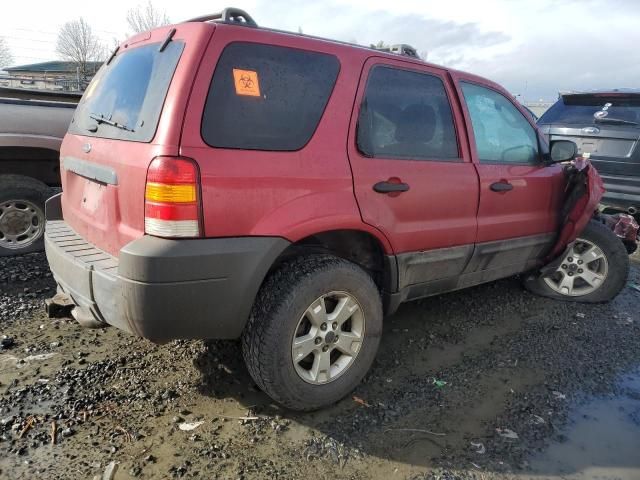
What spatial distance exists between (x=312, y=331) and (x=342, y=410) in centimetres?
53

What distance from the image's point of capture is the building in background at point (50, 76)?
22.3 metres

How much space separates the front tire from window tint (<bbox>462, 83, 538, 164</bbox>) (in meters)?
1.48

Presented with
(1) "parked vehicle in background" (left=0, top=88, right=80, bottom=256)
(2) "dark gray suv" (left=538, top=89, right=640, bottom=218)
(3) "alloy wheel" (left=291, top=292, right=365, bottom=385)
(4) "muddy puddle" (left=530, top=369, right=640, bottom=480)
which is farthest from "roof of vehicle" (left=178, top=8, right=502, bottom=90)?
(2) "dark gray suv" (left=538, top=89, right=640, bottom=218)

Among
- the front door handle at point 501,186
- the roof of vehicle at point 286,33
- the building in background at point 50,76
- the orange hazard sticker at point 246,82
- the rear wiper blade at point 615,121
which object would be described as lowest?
the building in background at point 50,76

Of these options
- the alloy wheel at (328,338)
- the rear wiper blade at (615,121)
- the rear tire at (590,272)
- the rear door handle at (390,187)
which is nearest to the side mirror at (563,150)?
the rear tire at (590,272)

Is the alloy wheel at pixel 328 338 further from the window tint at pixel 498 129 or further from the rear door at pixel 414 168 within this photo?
the window tint at pixel 498 129

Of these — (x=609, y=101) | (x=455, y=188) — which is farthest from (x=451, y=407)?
(x=609, y=101)

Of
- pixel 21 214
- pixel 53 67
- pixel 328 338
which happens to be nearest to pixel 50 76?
pixel 53 67

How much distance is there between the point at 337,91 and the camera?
2.57 meters

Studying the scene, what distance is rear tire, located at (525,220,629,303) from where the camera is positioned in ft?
13.9

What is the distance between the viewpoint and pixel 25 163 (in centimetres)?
482

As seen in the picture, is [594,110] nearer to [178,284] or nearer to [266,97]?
[266,97]

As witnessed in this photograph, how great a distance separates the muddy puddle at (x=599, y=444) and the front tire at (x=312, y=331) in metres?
1.07

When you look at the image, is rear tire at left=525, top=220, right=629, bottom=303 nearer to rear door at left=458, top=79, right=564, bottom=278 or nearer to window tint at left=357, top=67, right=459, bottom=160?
rear door at left=458, top=79, right=564, bottom=278
